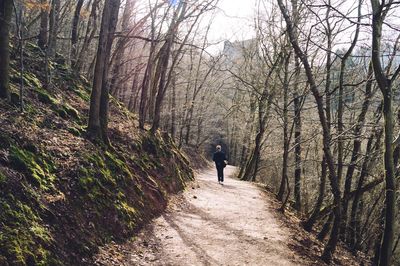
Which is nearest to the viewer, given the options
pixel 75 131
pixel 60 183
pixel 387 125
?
pixel 60 183

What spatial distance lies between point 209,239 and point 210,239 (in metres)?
0.03

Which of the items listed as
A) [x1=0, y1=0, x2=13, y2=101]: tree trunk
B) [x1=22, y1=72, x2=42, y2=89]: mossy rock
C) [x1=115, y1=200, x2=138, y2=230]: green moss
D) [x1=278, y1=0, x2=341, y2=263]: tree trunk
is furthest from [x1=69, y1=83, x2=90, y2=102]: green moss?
[x1=278, y1=0, x2=341, y2=263]: tree trunk

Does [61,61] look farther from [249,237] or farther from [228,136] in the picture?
[228,136]

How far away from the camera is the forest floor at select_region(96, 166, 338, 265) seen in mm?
6301

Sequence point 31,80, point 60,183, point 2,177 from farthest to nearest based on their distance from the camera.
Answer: point 31,80, point 60,183, point 2,177

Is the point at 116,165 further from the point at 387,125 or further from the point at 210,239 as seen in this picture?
the point at 387,125

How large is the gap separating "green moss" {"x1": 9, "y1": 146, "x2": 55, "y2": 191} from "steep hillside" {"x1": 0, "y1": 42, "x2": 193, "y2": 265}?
0.02m

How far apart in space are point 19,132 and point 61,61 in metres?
7.86

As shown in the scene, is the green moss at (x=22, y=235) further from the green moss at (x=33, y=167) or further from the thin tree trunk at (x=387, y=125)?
the thin tree trunk at (x=387, y=125)

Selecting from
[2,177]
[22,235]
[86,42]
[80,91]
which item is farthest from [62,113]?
[86,42]

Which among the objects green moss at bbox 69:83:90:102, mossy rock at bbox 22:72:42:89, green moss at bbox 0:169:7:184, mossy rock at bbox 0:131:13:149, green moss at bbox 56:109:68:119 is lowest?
green moss at bbox 0:169:7:184

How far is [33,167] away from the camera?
5.64 metres

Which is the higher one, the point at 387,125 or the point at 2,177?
the point at 387,125

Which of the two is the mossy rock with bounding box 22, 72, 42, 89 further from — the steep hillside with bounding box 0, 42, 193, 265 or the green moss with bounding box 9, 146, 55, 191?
the green moss with bounding box 9, 146, 55, 191
